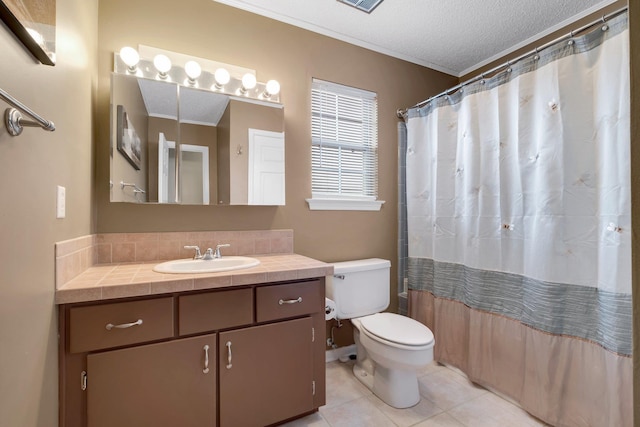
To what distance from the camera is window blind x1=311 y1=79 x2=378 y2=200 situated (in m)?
2.21

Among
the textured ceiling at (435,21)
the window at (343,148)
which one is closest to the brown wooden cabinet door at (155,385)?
the window at (343,148)

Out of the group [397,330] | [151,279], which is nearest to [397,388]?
[397,330]

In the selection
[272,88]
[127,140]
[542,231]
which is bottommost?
[542,231]

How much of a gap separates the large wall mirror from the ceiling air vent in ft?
2.62

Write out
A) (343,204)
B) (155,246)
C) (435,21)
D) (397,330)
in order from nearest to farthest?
(155,246) → (397,330) → (435,21) → (343,204)

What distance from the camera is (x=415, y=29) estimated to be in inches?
84.4

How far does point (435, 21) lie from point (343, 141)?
1.04 meters

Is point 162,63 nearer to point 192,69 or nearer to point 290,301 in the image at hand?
point 192,69

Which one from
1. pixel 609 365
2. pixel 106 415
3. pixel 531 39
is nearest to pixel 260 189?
pixel 106 415

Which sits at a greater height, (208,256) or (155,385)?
(208,256)

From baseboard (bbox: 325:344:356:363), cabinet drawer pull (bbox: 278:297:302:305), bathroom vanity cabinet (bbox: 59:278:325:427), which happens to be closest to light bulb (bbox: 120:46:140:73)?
bathroom vanity cabinet (bbox: 59:278:325:427)

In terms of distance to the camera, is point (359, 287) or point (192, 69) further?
point (359, 287)

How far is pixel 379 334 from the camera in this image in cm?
173

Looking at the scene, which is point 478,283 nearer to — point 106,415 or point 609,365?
point 609,365
